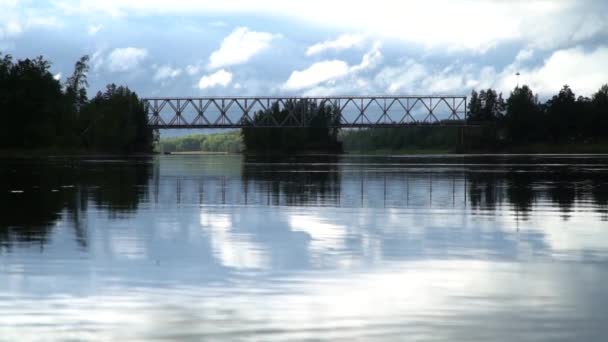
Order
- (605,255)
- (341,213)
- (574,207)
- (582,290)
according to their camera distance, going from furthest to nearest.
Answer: (574,207) → (341,213) → (605,255) → (582,290)

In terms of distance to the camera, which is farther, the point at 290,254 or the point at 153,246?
the point at 153,246

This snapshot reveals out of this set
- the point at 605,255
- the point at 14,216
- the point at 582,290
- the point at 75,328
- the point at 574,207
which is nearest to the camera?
the point at 75,328

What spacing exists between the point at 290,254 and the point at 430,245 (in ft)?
9.67

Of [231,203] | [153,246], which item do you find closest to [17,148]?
[231,203]

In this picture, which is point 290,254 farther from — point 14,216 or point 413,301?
point 14,216

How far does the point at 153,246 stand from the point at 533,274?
7.01 m

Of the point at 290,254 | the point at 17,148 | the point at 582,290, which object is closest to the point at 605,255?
the point at 582,290

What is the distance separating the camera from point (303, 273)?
14.5 m

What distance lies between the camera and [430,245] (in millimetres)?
18328

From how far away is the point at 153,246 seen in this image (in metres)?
18.0

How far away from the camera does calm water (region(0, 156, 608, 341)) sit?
34.7ft

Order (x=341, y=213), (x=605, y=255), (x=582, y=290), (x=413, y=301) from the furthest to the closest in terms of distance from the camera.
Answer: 1. (x=341, y=213)
2. (x=605, y=255)
3. (x=582, y=290)
4. (x=413, y=301)

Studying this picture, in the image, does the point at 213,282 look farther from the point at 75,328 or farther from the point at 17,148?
the point at 17,148

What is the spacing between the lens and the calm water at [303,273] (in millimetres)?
10562
